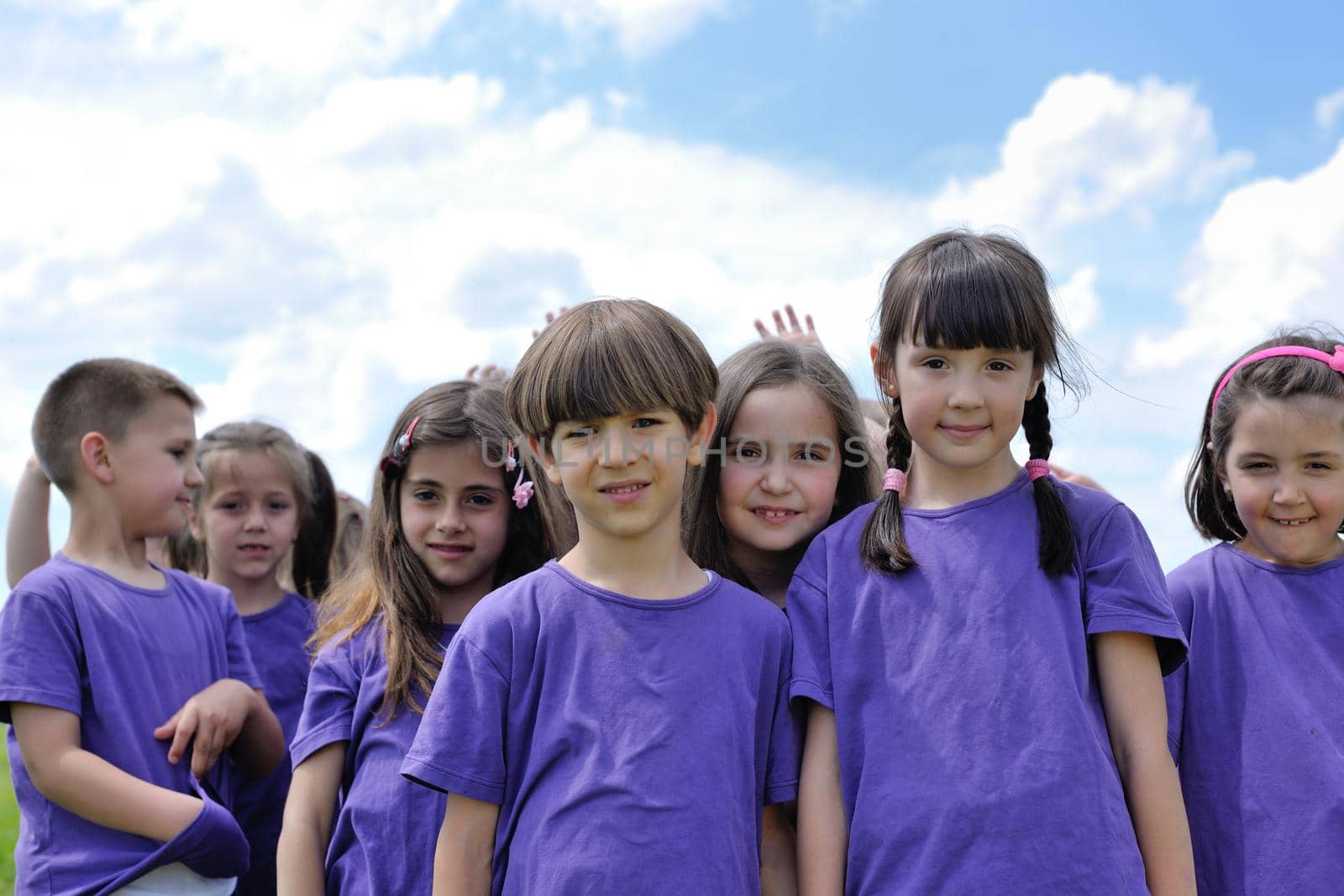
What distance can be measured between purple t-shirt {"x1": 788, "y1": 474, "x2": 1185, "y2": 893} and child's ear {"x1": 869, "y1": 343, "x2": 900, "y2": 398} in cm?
32

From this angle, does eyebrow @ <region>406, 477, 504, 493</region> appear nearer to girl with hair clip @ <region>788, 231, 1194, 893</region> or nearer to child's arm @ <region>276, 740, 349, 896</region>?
child's arm @ <region>276, 740, 349, 896</region>

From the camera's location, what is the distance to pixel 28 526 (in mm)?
4777


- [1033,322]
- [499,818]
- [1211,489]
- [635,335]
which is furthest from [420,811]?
[1211,489]

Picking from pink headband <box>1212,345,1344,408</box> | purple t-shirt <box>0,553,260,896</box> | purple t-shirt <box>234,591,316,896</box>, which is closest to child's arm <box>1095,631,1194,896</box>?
pink headband <box>1212,345,1344,408</box>

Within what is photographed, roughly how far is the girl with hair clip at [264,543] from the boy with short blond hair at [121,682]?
309 millimetres

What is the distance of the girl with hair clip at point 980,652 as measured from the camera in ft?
7.68

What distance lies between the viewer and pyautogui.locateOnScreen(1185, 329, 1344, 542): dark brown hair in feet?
10.4

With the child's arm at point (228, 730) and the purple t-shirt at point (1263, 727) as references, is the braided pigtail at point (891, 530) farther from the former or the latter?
the child's arm at point (228, 730)

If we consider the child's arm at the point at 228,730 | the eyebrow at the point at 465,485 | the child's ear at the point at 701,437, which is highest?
the child's ear at the point at 701,437

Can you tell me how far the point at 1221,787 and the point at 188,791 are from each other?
3009 mm

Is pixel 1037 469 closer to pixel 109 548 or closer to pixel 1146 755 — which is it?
pixel 1146 755

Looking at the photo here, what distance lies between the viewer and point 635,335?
2.48 m

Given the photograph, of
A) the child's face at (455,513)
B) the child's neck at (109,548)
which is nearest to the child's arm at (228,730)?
the child's neck at (109,548)

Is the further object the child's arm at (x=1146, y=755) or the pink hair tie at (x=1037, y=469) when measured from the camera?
the pink hair tie at (x=1037, y=469)
